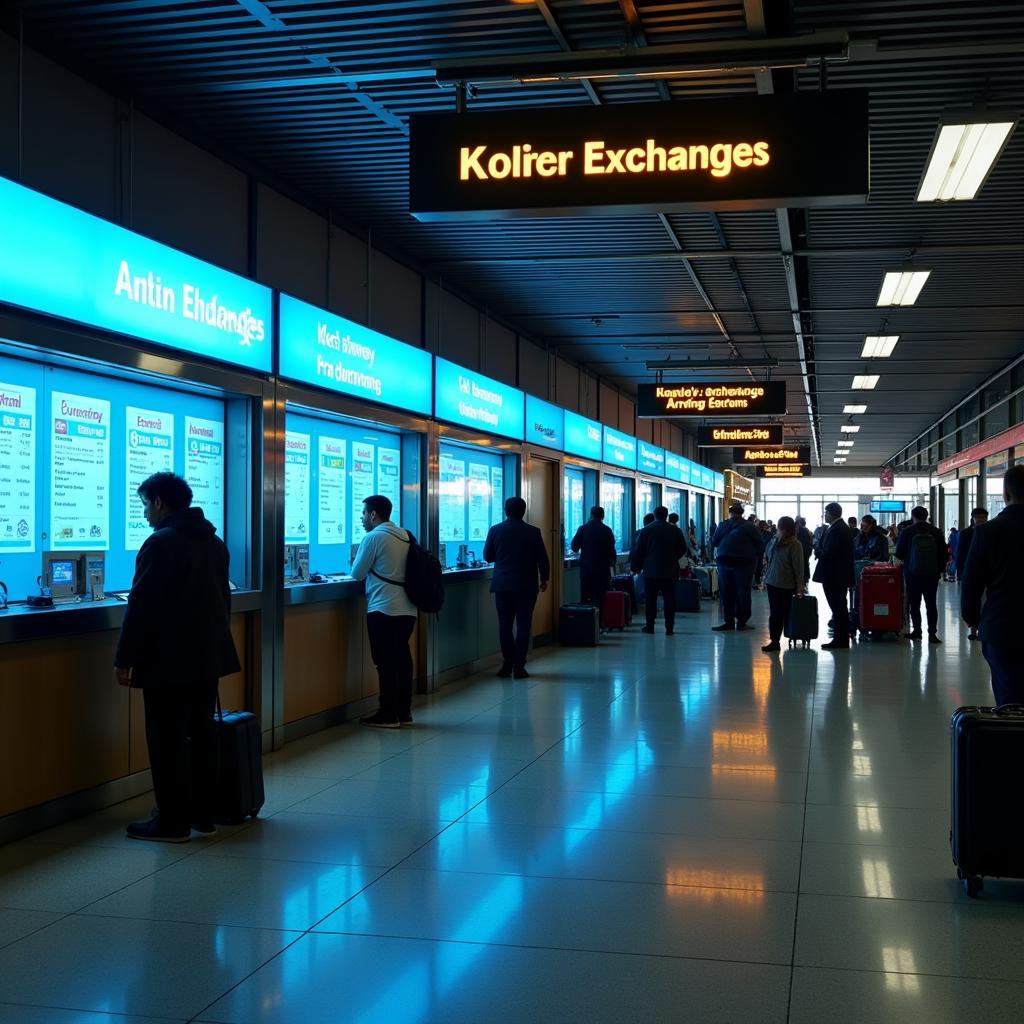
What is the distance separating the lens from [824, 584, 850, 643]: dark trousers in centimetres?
1240

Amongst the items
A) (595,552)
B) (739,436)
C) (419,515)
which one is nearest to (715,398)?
(595,552)

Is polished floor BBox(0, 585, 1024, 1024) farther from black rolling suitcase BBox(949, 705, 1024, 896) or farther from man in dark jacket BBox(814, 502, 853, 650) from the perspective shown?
man in dark jacket BBox(814, 502, 853, 650)

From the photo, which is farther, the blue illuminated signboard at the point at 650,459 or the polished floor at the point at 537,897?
the blue illuminated signboard at the point at 650,459

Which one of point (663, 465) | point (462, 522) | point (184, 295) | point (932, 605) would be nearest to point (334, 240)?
point (184, 295)

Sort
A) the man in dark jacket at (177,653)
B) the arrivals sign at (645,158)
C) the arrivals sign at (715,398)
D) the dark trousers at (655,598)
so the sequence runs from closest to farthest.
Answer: the arrivals sign at (645,158), the man in dark jacket at (177,653), the dark trousers at (655,598), the arrivals sign at (715,398)

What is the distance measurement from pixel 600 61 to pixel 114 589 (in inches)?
134

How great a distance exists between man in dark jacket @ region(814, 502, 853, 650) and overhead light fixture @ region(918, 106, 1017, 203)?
561cm

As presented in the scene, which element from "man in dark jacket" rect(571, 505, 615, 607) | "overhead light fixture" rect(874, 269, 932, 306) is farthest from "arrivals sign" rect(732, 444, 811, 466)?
"overhead light fixture" rect(874, 269, 932, 306)

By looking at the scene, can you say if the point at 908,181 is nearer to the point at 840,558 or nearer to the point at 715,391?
the point at 840,558

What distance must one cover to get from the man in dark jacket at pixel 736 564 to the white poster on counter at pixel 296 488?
6.94 m

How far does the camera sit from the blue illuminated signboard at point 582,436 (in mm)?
13534

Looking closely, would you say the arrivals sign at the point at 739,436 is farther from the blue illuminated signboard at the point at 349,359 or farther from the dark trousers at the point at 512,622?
the blue illuminated signboard at the point at 349,359

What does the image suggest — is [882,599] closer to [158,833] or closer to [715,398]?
[715,398]

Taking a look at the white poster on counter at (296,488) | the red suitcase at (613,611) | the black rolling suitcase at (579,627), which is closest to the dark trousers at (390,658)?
the white poster on counter at (296,488)
